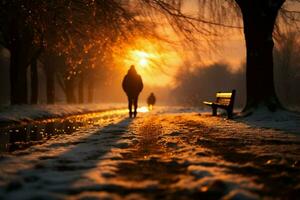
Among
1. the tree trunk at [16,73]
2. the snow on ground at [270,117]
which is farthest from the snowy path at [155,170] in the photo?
the tree trunk at [16,73]

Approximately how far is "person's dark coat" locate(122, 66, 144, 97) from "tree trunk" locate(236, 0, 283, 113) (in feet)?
15.9

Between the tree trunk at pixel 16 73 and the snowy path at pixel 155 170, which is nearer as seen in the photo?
the snowy path at pixel 155 170

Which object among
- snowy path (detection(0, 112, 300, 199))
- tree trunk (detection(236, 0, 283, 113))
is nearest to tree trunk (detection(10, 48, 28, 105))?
tree trunk (detection(236, 0, 283, 113))

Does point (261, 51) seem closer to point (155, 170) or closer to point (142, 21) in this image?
point (142, 21)

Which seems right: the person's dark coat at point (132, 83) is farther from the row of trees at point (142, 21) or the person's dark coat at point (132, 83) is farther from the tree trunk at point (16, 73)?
the tree trunk at point (16, 73)

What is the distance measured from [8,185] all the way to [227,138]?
4307 mm

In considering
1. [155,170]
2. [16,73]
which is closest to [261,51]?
[155,170]

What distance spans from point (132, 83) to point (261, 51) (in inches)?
211

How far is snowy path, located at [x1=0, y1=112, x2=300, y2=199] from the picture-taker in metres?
3.11

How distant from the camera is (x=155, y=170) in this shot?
401cm

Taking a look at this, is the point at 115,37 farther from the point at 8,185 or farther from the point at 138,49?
the point at 8,185

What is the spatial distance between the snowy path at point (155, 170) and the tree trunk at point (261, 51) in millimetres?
5269

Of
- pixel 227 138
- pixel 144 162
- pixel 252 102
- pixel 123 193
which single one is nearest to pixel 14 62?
pixel 252 102

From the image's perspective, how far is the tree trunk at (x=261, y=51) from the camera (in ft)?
37.1
